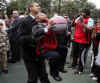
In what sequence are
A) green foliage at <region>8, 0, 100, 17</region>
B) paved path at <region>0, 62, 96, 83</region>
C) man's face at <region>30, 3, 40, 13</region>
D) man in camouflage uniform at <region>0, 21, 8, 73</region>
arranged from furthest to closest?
green foliage at <region>8, 0, 100, 17</region>, man in camouflage uniform at <region>0, 21, 8, 73</region>, paved path at <region>0, 62, 96, 83</region>, man's face at <region>30, 3, 40, 13</region>

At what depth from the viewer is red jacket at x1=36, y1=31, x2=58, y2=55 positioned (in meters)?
3.66

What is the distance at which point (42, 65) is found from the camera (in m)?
3.93

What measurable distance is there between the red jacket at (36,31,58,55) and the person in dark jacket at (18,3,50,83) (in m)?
0.11

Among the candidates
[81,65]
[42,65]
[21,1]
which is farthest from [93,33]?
[21,1]

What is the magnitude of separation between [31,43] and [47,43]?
288 millimetres

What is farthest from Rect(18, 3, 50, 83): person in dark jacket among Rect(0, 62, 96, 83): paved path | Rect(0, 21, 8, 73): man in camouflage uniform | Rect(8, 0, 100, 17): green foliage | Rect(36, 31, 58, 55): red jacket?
Rect(8, 0, 100, 17): green foliage

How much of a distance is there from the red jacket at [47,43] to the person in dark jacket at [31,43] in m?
0.11

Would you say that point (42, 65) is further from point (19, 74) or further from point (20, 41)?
point (19, 74)

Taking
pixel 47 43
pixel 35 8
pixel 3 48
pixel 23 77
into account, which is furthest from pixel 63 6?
pixel 47 43

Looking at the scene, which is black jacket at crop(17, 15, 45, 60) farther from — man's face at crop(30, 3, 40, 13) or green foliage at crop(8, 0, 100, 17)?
green foliage at crop(8, 0, 100, 17)

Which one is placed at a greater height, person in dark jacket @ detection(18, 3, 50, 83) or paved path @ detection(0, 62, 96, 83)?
person in dark jacket @ detection(18, 3, 50, 83)

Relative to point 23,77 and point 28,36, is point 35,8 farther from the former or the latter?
point 23,77

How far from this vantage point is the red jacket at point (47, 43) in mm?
3656

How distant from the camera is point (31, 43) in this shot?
3.63 metres
